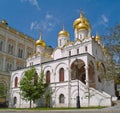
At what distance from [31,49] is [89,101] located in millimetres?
32678

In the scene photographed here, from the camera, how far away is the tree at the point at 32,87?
33375 millimetres

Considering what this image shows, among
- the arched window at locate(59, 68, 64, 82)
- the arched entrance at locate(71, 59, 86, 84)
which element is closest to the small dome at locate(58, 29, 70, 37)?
the arched entrance at locate(71, 59, 86, 84)

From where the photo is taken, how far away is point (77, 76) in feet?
121

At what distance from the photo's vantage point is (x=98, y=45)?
37969mm

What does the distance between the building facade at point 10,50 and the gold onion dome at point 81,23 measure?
1777cm

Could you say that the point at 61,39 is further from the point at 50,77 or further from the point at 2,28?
the point at 2,28

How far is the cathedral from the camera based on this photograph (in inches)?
1169

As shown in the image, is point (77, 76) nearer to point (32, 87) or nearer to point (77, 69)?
point (77, 69)

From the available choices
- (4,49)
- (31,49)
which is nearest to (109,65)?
(4,49)

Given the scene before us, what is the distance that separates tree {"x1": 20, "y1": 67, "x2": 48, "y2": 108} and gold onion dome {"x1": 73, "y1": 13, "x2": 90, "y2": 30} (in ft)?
42.9

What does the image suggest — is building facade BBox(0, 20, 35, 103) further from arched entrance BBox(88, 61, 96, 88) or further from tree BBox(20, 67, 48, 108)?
arched entrance BBox(88, 61, 96, 88)

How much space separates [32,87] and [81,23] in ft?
56.4

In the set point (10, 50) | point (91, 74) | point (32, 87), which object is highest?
point (10, 50)

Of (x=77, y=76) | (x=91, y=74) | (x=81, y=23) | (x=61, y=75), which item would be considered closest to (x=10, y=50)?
(x=81, y=23)
